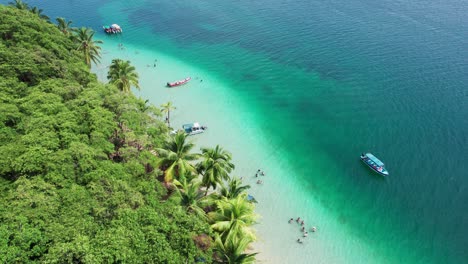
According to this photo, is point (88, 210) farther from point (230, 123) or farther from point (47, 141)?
point (230, 123)

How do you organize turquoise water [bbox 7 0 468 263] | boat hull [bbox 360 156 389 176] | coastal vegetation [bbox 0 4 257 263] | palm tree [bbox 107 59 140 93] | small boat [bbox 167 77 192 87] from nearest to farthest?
coastal vegetation [bbox 0 4 257 263]
turquoise water [bbox 7 0 468 263]
boat hull [bbox 360 156 389 176]
palm tree [bbox 107 59 140 93]
small boat [bbox 167 77 192 87]

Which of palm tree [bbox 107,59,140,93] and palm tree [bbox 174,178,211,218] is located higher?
palm tree [bbox 107,59,140,93]

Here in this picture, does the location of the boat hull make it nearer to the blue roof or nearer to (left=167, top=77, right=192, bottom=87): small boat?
the blue roof

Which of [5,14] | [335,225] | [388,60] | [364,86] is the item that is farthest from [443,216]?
[5,14]

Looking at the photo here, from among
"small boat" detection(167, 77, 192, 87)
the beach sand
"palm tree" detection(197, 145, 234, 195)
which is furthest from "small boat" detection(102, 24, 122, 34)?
"palm tree" detection(197, 145, 234, 195)

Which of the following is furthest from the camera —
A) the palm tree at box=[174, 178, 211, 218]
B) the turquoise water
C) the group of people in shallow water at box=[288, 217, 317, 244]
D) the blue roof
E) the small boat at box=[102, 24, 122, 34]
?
the small boat at box=[102, 24, 122, 34]
